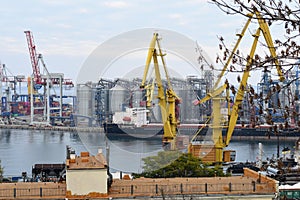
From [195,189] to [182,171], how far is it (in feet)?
7.64

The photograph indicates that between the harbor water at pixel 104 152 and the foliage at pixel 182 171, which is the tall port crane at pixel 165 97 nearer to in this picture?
the harbor water at pixel 104 152

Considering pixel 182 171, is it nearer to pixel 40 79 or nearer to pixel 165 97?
pixel 165 97

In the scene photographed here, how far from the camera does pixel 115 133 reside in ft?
55.8

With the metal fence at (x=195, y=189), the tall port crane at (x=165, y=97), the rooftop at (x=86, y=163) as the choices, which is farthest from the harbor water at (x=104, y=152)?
the metal fence at (x=195, y=189)

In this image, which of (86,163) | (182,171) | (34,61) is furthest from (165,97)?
(34,61)

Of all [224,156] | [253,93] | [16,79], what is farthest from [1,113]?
[253,93]

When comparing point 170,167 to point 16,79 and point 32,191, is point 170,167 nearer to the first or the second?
point 32,191

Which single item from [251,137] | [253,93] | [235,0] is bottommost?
[251,137]

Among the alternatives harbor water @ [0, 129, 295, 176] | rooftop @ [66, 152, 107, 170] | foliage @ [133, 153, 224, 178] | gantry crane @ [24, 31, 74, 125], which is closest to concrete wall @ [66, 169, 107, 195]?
rooftop @ [66, 152, 107, 170]

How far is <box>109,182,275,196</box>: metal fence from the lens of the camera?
11.9ft

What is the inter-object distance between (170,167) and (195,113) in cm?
1274

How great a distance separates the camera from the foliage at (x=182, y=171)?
595 centimetres

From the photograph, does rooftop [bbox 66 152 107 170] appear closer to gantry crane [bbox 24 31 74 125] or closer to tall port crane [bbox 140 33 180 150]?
tall port crane [bbox 140 33 180 150]

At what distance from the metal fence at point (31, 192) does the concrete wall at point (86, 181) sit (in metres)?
0.10
